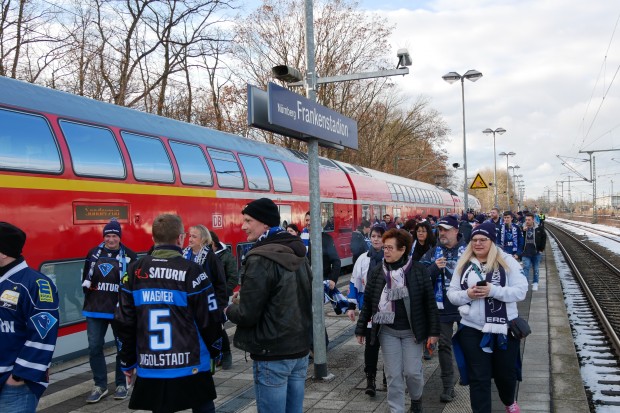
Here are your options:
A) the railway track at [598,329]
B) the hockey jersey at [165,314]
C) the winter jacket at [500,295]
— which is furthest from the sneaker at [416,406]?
the hockey jersey at [165,314]

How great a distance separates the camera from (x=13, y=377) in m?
3.25

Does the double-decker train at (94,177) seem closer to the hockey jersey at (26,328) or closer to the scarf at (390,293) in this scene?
the hockey jersey at (26,328)

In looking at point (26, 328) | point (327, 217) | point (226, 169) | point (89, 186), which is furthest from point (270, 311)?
point (327, 217)

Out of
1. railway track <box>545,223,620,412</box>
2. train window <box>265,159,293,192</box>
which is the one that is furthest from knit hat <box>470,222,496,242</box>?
train window <box>265,159,293,192</box>

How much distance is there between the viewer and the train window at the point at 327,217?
54.4 feet

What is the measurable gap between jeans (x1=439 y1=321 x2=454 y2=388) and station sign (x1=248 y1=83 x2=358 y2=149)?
8.14 feet

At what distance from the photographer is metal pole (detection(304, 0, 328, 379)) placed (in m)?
6.45

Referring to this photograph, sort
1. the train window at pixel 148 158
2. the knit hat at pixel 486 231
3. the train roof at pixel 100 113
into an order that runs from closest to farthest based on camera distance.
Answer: the knit hat at pixel 486 231, the train roof at pixel 100 113, the train window at pixel 148 158

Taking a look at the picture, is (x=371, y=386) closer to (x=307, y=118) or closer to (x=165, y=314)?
(x=307, y=118)

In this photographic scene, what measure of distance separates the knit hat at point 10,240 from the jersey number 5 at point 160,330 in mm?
850

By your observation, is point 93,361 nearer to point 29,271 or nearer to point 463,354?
point 29,271

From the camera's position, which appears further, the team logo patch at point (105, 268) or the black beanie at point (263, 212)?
the team logo patch at point (105, 268)

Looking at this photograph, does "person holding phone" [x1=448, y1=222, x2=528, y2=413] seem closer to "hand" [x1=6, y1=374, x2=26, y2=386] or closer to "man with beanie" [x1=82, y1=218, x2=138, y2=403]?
"hand" [x1=6, y1=374, x2=26, y2=386]

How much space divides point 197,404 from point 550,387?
4074 millimetres
